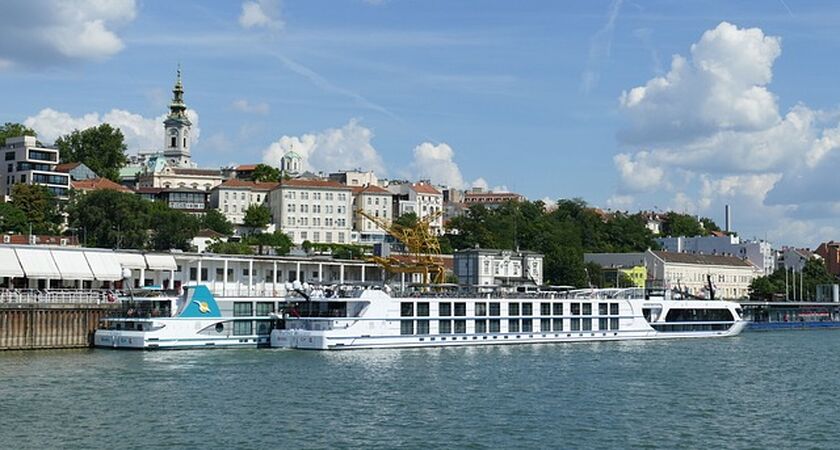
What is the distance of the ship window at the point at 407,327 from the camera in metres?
65.2

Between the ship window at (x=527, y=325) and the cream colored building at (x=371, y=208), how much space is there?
7638 centimetres

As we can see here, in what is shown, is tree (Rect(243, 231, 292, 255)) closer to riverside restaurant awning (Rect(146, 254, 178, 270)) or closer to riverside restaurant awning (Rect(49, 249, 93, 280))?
riverside restaurant awning (Rect(146, 254, 178, 270))

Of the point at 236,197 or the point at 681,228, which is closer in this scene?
the point at 236,197

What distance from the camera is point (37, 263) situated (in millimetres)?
67188

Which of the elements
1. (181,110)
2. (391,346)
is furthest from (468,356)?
(181,110)

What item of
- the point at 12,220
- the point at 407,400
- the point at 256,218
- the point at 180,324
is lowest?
the point at 407,400

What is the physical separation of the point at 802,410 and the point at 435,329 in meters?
27.1

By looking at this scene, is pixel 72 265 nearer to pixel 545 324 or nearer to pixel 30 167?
pixel 545 324

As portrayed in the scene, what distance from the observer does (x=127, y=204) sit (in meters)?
106

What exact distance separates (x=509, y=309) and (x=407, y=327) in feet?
27.3

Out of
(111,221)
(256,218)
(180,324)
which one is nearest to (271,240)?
(256,218)

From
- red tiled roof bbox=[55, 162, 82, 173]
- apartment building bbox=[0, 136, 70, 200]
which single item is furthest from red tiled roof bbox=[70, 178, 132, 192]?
red tiled roof bbox=[55, 162, 82, 173]

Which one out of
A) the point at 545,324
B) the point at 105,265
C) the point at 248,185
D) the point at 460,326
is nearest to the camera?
the point at 460,326

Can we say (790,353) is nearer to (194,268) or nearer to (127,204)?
(194,268)
